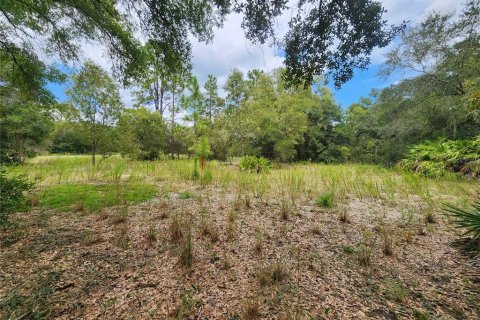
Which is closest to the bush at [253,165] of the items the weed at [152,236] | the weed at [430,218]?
the weed at [430,218]

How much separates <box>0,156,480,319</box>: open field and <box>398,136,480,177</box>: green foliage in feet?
14.7

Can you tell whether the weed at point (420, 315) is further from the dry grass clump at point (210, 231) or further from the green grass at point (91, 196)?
the green grass at point (91, 196)

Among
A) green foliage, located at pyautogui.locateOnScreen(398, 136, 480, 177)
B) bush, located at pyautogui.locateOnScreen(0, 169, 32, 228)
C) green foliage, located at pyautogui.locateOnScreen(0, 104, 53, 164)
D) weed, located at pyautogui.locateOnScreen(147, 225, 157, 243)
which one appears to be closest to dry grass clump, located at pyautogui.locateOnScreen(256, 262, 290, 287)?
weed, located at pyautogui.locateOnScreen(147, 225, 157, 243)

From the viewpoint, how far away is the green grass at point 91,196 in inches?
156

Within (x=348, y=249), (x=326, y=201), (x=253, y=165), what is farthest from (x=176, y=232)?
(x=253, y=165)

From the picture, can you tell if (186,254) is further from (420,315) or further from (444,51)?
(444,51)

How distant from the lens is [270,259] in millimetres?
2293

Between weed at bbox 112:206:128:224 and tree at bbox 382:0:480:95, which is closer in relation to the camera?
weed at bbox 112:206:128:224

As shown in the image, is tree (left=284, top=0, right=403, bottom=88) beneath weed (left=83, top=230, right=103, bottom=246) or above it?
above

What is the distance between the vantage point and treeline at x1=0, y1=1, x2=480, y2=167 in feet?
25.7

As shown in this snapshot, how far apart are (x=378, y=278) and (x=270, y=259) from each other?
1.02m

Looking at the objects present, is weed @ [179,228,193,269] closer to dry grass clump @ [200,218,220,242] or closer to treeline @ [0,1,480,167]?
dry grass clump @ [200,218,220,242]

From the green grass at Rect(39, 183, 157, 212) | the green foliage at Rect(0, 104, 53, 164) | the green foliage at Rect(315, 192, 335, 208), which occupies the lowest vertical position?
the green grass at Rect(39, 183, 157, 212)

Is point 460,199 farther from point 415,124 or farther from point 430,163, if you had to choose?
point 415,124
